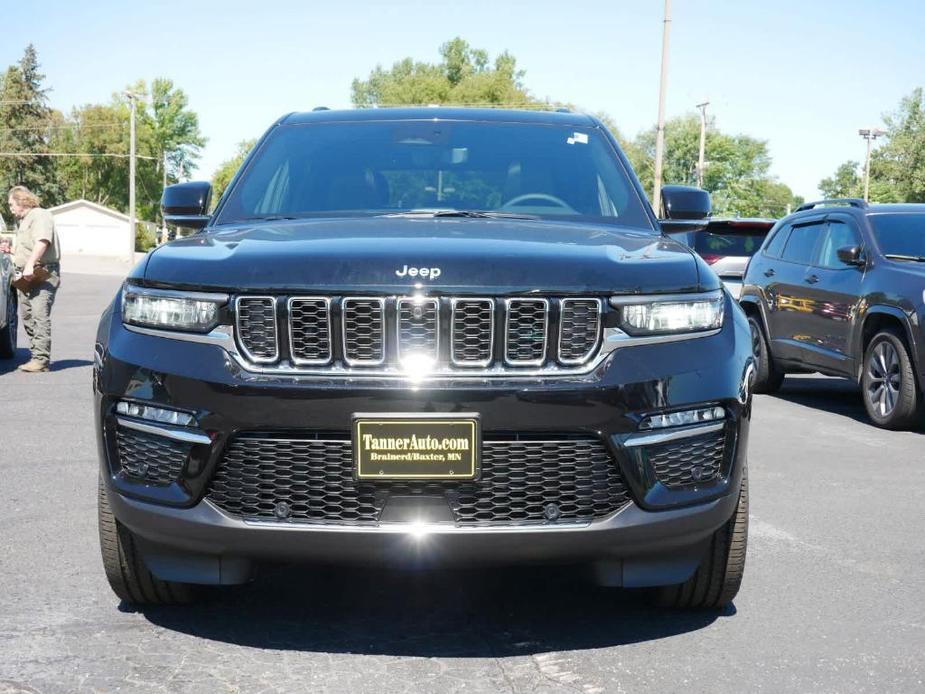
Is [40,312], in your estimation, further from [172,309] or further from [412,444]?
[412,444]

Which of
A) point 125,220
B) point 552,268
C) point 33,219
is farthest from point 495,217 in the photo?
point 125,220

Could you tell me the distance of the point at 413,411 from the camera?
3348mm

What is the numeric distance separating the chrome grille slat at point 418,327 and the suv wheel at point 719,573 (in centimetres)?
114

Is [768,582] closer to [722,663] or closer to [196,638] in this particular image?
[722,663]

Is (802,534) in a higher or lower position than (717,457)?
lower

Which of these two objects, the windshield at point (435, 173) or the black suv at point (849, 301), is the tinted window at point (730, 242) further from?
the windshield at point (435, 173)

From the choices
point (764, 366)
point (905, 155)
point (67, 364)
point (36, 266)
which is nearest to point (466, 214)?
point (764, 366)

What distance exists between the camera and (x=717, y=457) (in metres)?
3.65

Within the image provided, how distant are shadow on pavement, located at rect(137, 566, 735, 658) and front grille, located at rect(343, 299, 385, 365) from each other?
0.95 metres

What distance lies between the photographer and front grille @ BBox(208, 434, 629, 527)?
3.41 meters

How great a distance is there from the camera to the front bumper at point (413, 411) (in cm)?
338

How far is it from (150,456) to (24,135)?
4174 inches

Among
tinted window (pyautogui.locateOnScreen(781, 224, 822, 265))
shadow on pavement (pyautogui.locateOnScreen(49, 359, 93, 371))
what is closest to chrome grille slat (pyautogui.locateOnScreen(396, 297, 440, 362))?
tinted window (pyautogui.locateOnScreen(781, 224, 822, 265))

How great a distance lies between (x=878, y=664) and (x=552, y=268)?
1585 mm
